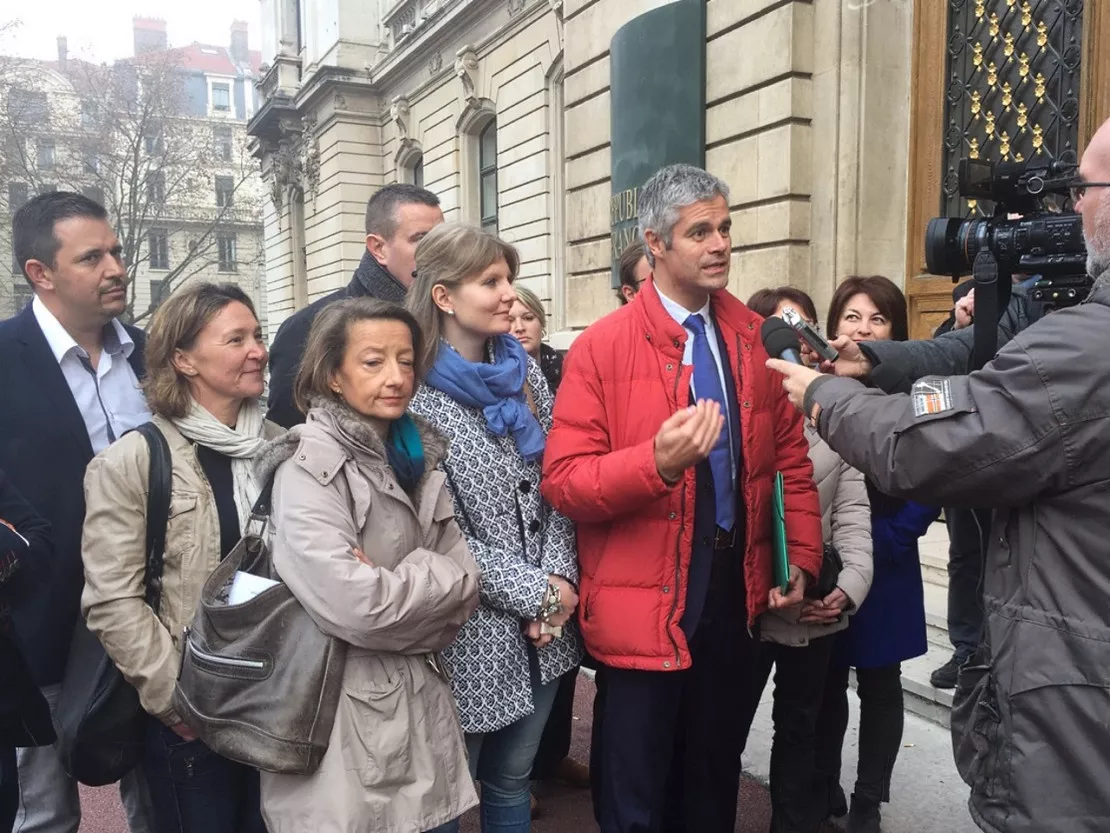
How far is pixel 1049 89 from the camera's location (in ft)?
19.3

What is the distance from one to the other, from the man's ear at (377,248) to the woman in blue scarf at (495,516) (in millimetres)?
1232

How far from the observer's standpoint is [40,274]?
2.79 m

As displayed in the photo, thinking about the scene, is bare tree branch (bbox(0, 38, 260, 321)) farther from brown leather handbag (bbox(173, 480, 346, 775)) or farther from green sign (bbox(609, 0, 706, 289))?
brown leather handbag (bbox(173, 480, 346, 775))

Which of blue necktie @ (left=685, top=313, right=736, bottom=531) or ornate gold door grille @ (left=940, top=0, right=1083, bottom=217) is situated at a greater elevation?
ornate gold door grille @ (left=940, top=0, right=1083, bottom=217)

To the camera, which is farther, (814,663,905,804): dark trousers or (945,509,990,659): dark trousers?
(945,509,990,659): dark trousers

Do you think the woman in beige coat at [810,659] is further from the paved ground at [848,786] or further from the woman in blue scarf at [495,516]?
the woman in blue scarf at [495,516]

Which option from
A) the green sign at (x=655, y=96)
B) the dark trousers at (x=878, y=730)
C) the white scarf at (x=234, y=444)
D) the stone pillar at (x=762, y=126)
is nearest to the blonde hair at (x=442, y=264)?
the white scarf at (x=234, y=444)

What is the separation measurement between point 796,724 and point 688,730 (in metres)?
0.48

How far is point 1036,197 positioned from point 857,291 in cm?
120

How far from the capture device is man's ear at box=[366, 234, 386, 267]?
385cm

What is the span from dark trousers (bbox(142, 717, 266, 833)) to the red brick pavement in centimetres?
144

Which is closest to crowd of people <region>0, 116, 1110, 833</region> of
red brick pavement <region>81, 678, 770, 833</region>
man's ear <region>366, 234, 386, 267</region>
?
red brick pavement <region>81, 678, 770, 833</region>

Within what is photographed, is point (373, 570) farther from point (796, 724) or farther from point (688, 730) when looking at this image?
point (796, 724)

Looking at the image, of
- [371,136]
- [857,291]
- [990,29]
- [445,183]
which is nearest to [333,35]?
[371,136]
